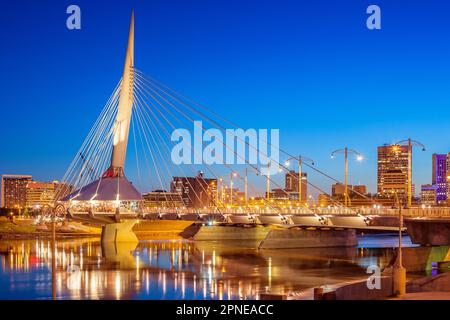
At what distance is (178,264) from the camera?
56.3 metres

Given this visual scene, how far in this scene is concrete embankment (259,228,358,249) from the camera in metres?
75.0

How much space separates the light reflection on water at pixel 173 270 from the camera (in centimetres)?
3863

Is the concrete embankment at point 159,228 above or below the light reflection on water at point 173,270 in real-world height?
below

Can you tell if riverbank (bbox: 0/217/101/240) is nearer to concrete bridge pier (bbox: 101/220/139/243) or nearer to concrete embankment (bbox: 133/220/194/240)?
concrete embankment (bbox: 133/220/194/240)

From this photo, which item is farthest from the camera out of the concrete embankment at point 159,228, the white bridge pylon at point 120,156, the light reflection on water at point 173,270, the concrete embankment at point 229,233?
the concrete embankment at point 159,228

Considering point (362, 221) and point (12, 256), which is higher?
point (362, 221)

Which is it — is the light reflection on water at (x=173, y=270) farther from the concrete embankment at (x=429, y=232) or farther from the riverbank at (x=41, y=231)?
the riverbank at (x=41, y=231)

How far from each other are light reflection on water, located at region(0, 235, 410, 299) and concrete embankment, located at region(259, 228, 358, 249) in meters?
1.80

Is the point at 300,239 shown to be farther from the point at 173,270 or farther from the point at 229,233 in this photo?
the point at 173,270

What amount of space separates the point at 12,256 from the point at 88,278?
73.5ft

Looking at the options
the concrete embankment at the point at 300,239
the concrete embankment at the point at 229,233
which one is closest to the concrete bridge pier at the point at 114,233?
the concrete embankment at the point at 229,233

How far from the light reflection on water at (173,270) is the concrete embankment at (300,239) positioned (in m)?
1.80
